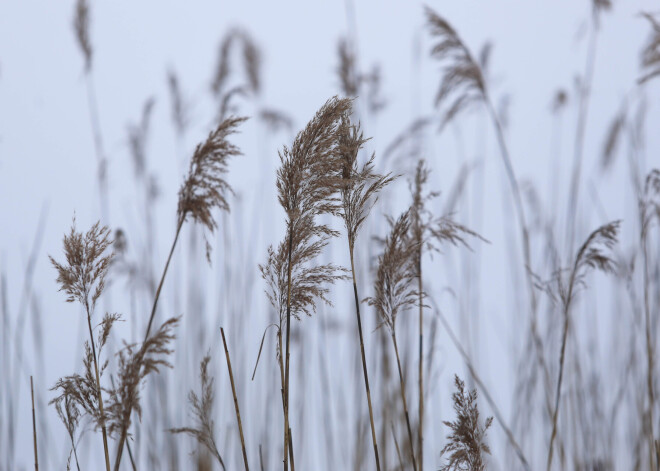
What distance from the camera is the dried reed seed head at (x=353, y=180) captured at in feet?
4.02

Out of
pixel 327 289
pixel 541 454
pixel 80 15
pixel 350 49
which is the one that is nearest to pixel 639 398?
pixel 541 454

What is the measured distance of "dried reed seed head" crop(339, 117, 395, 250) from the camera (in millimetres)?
1225

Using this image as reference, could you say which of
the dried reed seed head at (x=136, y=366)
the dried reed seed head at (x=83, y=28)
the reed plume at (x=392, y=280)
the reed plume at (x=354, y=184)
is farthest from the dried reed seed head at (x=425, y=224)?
the dried reed seed head at (x=83, y=28)

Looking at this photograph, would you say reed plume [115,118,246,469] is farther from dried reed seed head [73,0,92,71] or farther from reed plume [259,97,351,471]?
dried reed seed head [73,0,92,71]

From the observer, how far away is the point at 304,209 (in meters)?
1.21

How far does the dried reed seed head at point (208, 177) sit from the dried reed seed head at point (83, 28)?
1766 mm

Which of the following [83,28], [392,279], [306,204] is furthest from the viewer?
[83,28]

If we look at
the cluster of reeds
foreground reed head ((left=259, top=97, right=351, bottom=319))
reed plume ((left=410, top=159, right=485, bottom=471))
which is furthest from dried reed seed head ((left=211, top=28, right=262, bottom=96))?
foreground reed head ((left=259, top=97, right=351, bottom=319))

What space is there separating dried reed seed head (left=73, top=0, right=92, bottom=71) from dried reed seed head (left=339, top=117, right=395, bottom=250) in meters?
1.98

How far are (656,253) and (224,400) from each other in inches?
81.9

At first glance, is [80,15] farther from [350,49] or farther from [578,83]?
[578,83]

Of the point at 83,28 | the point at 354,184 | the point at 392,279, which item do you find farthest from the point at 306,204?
the point at 83,28

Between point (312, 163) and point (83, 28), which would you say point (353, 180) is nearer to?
point (312, 163)

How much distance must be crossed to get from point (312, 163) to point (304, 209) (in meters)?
0.09
